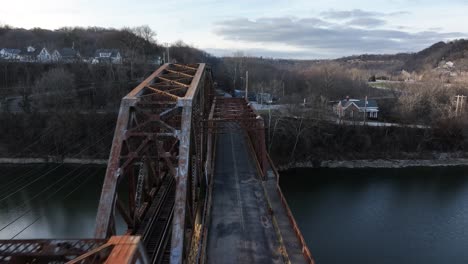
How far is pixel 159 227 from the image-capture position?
37.4ft

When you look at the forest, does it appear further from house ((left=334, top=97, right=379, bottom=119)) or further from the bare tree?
house ((left=334, top=97, right=379, bottom=119))

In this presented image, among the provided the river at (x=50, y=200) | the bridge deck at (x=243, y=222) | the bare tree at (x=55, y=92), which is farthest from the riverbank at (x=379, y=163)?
the bare tree at (x=55, y=92)

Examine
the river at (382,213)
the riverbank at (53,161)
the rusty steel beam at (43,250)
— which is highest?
the rusty steel beam at (43,250)

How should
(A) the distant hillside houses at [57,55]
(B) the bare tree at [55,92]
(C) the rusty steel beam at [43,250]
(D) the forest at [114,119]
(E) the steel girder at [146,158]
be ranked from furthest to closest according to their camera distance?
(A) the distant hillside houses at [57,55] → (B) the bare tree at [55,92] → (D) the forest at [114,119] → (E) the steel girder at [146,158] → (C) the rusty steel beam at [43,250]

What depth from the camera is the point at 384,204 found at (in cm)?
2495

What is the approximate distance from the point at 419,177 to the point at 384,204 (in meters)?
9.62

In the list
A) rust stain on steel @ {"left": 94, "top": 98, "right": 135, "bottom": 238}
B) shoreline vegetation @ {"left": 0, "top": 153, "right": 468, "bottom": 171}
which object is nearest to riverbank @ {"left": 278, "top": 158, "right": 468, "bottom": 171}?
shoreline vegetation @ {"left": 0, "top": 153, "right": 468, "bottom": 171}

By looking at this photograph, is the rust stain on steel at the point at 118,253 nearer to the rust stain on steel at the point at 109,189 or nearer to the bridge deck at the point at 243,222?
the rust stain on steel at the point at 109,189

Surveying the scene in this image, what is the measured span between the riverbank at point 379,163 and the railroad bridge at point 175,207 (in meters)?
17.0

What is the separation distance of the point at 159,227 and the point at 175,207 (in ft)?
12.1

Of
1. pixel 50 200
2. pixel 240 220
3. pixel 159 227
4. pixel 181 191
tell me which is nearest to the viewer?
pixel 181 191

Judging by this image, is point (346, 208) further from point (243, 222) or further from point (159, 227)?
point (159, 227)

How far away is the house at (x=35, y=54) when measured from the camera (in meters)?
54.3

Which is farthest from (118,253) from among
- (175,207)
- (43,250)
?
(175,207)
